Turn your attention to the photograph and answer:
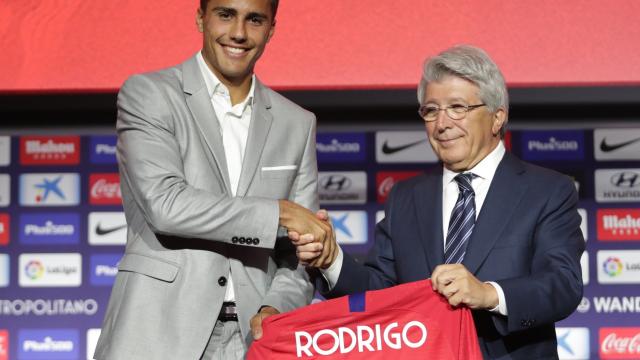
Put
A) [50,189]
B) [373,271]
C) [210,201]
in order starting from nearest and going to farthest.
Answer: [210,201]
[373,271]
[50,189]

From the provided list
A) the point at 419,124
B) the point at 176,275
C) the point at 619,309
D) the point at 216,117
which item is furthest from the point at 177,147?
the point at 619,309

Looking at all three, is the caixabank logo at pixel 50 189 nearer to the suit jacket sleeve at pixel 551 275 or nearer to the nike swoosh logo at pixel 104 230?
the nike swoosh logo at pixel 104 230

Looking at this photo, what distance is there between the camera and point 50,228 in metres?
4.65

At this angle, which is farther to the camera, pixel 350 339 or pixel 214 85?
pixel 214 85

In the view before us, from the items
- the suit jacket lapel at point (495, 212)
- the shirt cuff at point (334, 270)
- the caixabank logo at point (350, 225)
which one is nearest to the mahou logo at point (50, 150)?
the caixabank logo at point (350, 225)

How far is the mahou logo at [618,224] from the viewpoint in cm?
456

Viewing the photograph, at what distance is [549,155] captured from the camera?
459cm

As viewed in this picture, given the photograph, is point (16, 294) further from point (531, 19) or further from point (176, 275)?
point (531, 19)

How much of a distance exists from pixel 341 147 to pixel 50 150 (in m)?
1.51

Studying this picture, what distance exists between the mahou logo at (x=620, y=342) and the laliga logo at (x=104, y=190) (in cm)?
260

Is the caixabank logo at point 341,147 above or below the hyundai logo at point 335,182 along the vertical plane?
above

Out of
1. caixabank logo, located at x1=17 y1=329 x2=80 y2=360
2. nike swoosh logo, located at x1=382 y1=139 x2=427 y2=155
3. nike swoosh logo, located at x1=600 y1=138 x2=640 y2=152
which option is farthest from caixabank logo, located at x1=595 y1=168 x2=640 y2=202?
caixabank logo, located at x1=17 y1=329 x2=80 y2=360

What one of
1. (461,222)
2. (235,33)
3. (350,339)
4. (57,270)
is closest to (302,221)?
(350,339)

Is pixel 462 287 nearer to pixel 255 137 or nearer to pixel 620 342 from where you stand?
pixel 255 137
